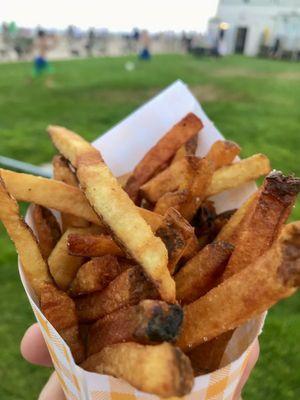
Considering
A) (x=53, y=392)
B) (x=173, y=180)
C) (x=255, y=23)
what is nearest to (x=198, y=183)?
(x=173, y=180)

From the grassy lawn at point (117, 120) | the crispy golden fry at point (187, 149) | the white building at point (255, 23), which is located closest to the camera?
the crispy golden fry at point (187, 149)

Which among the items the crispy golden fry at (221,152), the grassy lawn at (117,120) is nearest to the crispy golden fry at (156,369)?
the crispy golden fry at (221,152)

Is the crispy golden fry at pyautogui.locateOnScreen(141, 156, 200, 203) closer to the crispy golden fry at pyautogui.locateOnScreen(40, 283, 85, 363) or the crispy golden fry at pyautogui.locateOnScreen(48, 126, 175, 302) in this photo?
the crispy golden fry at pyautogui.locateOnScreen(48, 126, 175, 302)

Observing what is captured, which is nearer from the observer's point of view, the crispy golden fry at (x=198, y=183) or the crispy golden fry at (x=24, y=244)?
the crispy golden fry at (x=24, y=244)

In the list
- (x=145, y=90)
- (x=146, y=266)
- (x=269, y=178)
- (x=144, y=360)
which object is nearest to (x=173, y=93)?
(x=269, y=178)

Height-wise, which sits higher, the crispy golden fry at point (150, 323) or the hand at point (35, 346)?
the crispy golden fry at point (150, 323)

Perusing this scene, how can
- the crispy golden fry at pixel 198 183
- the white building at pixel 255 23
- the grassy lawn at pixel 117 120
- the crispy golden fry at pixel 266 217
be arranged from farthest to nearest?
the white building at pixel 255 23 → the grassy lawn at pixel 117 120 → the crispy golden fry at pixel 198 183 → the crispy golden fry at pixel 266 217

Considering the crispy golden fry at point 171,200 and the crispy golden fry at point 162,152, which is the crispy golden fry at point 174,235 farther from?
the crispy golden fry at point 162,152
